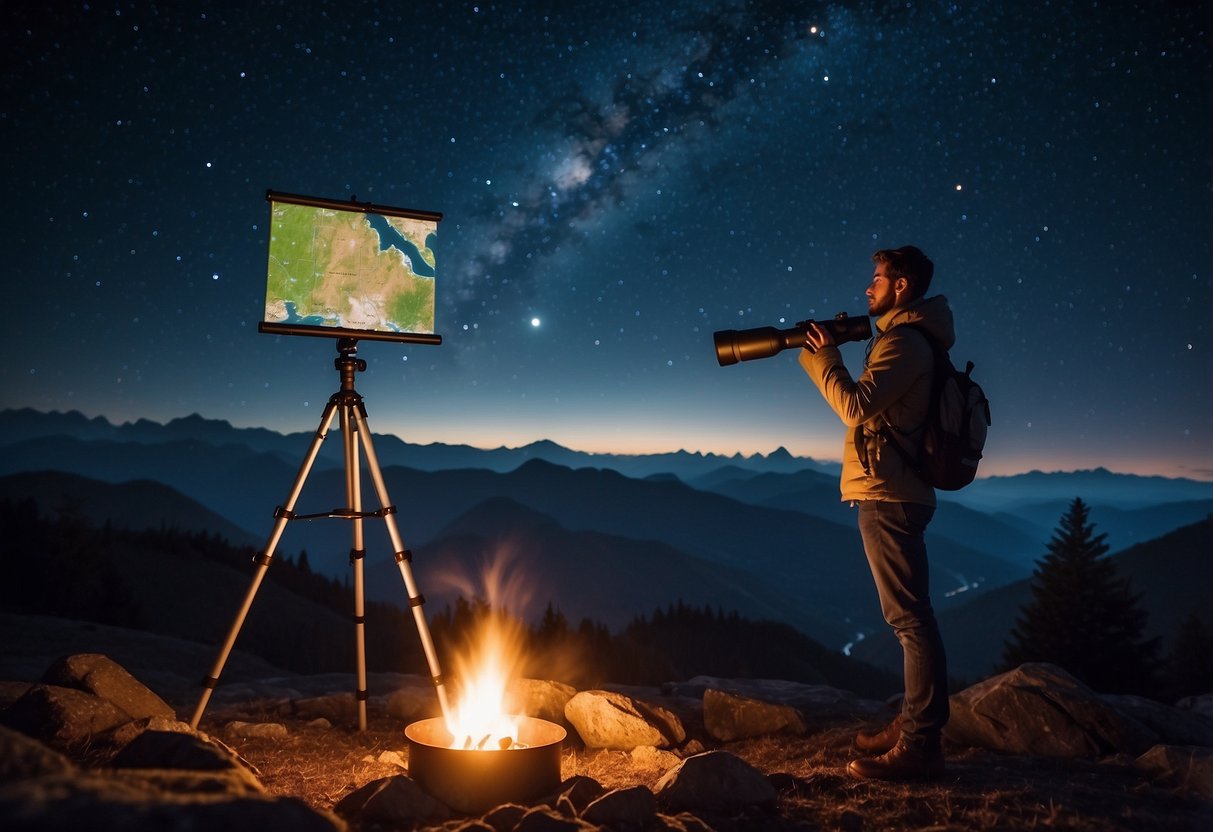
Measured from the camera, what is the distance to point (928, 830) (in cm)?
281

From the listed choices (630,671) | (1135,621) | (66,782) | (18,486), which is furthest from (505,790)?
(18,486)

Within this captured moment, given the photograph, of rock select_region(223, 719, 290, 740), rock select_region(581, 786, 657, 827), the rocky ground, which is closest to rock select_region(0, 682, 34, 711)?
the rocky ground

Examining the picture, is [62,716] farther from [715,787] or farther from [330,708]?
[715,787]

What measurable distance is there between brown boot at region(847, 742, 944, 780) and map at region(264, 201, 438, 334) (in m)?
3.79

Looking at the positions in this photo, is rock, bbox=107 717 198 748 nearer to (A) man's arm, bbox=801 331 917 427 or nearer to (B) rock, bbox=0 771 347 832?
(B) rock, bbox=0 771 347 832

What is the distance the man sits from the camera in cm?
354

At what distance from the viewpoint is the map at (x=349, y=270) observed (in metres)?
4.48

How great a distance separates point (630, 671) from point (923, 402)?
41.8 metres

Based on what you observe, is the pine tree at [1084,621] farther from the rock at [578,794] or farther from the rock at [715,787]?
the rock at [578,794]

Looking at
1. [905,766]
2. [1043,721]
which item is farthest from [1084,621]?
[905,766]

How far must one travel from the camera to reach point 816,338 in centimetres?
385

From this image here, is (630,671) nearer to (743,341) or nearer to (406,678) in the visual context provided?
Answer: (406,678)

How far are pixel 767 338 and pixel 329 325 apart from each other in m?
2.81

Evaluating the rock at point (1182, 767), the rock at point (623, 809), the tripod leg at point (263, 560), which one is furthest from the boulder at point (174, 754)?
the rock at point (1182, 767)
